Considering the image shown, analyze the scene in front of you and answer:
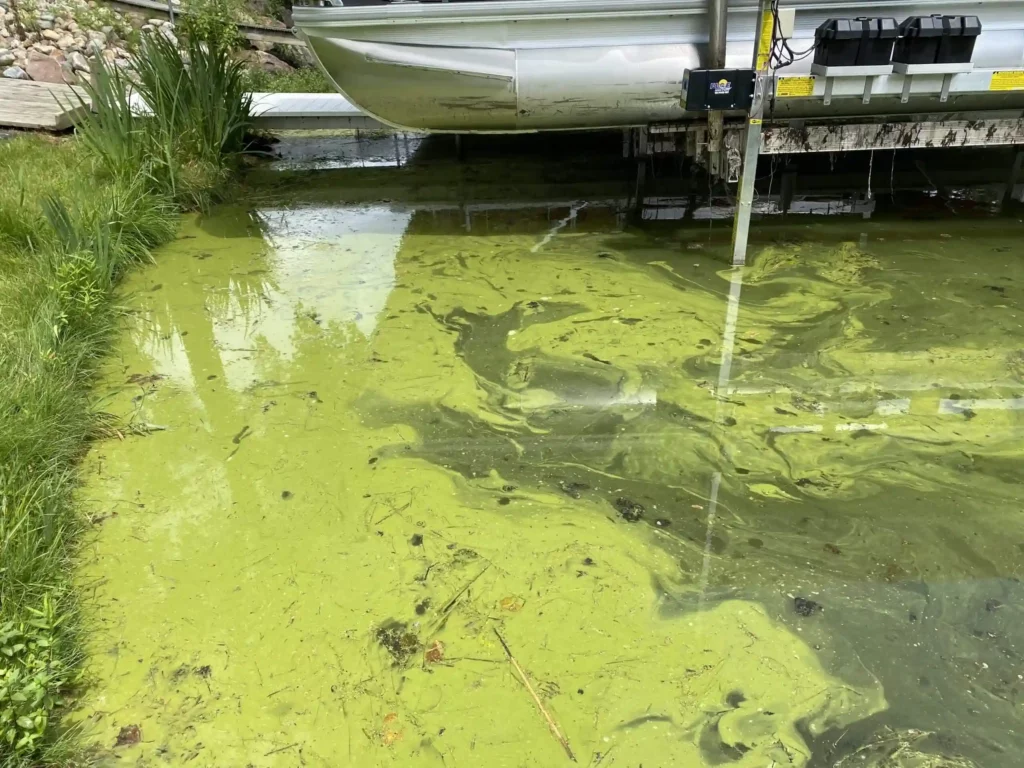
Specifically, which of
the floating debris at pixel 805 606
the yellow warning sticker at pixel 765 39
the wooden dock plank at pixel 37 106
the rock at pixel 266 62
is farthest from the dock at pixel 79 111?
the floating debris at pixel 805 606

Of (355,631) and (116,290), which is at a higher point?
(116,290)

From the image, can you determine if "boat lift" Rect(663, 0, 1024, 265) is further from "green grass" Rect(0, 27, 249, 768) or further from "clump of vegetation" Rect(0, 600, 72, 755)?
"clump of vegetation" Rect(0, 600, 72, 755)

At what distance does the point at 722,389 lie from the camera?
2.17 m

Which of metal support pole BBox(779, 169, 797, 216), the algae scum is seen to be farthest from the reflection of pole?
metal support pole BBox(779, 169, 797, 216)

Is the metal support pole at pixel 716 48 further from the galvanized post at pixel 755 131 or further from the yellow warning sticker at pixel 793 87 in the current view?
the yellow warning sticker at pixel 793 87

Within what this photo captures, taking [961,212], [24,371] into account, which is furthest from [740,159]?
[24,371]

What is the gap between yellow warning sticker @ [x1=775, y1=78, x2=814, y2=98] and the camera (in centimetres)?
254

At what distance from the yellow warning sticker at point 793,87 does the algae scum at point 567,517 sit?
639 mm

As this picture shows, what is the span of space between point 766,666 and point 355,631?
80cm

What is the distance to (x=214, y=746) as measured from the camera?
1.26 meters

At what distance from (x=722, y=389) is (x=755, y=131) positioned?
103cm

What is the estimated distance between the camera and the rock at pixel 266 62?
5.80m

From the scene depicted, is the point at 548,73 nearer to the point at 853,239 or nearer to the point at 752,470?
the point at 853,239

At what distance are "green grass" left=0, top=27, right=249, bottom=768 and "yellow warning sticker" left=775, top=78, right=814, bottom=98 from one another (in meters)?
2.40
